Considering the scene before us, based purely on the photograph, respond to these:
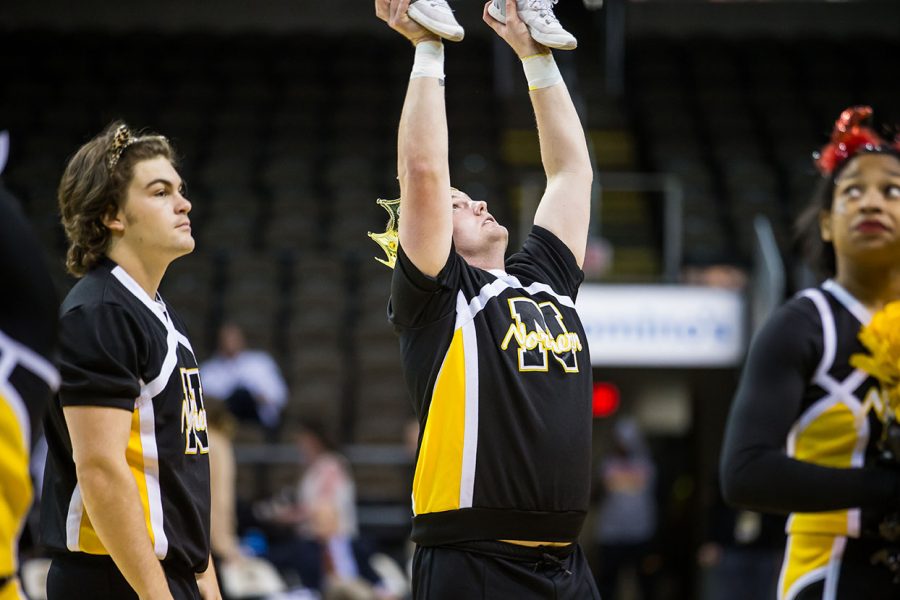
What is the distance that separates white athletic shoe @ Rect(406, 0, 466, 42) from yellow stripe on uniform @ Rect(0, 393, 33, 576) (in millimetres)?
1356

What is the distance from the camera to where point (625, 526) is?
33.3 ft

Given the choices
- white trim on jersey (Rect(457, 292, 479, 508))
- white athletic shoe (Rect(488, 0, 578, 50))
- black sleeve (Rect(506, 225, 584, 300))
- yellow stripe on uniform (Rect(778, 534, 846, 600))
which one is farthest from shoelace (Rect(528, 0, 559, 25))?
→ yellow stripe on uniform (Rect(778, 534, 846, 600))

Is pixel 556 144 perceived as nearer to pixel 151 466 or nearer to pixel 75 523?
pixel 151 466

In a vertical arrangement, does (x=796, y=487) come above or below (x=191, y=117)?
below

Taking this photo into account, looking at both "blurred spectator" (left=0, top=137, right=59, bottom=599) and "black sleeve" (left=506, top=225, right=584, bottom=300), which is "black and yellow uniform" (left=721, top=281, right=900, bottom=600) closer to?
"black sleeve" (left=506, top=225, right=584, bottom=300)

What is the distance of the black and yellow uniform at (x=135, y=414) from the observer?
2873mm

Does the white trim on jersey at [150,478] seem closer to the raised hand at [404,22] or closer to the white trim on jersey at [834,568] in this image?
the raised hand at [404,22]

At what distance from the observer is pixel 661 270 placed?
405 inches

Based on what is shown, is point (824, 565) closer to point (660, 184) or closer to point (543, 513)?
point (543, 513)

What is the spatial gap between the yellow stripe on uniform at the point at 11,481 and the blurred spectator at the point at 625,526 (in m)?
8.35

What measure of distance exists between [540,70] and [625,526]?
7.27 m

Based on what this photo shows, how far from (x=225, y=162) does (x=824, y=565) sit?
11858 millimetres

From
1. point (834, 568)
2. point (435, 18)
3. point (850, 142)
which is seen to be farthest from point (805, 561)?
point (435, 18)

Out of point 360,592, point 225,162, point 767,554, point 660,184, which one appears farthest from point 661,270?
point 225,162
